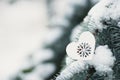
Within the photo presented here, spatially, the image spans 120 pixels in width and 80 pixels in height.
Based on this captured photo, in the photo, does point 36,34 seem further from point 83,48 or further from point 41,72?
point 83,48

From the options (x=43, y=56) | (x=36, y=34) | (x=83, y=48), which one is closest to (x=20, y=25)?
(x=36, y=34)

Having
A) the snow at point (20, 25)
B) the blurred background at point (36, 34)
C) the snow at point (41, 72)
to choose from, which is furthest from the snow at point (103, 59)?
the snow at point (20, 25)

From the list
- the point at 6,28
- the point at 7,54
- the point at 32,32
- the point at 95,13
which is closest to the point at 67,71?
the point at 95,13

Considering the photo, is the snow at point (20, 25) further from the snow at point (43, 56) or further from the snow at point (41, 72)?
the snow at point (41, 72)

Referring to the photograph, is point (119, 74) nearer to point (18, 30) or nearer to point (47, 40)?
point (47, 40)

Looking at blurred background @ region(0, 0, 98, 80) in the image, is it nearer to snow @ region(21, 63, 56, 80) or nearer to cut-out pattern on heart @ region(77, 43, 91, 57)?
snow @ region(21, 63, 56, 80)

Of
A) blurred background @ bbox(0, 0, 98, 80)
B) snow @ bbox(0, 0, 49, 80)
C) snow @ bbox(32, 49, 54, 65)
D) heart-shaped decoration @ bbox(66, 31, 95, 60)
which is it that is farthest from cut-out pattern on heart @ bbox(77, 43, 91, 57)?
snow @ bbox(0, 0, 49, 80)

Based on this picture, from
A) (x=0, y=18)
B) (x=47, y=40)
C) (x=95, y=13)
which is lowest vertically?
(x=95, y=13)
